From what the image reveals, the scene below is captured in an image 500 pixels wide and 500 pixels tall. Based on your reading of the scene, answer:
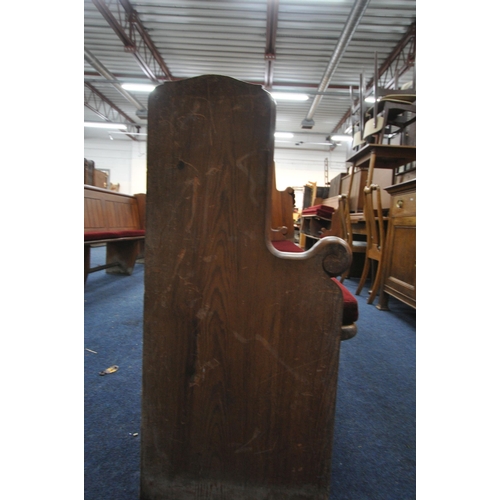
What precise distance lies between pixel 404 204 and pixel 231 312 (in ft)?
6.81

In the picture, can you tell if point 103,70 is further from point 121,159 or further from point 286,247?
point 286,247

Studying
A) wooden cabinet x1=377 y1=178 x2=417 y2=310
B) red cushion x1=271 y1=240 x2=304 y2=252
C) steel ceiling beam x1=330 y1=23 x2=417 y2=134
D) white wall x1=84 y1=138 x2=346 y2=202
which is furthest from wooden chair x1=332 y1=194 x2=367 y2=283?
white wall x1=84 y1=138 x2=346 y2=202

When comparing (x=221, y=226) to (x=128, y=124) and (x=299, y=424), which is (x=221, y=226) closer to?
(x=299, y=424)

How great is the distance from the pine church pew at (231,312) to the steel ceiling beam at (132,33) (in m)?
5.25

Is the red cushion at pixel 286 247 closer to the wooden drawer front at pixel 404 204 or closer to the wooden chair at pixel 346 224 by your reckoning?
the wooden drawer front at pixel 404 204

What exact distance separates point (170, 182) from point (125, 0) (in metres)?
5.72

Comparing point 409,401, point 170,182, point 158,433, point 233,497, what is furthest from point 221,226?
point 409,401

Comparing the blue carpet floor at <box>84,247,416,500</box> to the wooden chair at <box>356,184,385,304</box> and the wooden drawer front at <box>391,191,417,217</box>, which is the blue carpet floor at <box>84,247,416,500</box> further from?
the wooden drawer front at <box>391,191,417,217</box>

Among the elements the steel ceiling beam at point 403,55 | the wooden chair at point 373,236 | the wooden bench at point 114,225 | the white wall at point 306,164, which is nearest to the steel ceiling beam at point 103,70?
the wooden bench at point 114,225

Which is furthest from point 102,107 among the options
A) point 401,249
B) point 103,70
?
point 401,249

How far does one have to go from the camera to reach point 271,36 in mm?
5230

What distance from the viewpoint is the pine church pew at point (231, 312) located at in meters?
0.68

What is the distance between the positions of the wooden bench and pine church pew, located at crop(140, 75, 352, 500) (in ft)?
7.45

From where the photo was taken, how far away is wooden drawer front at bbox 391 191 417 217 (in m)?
2.14
